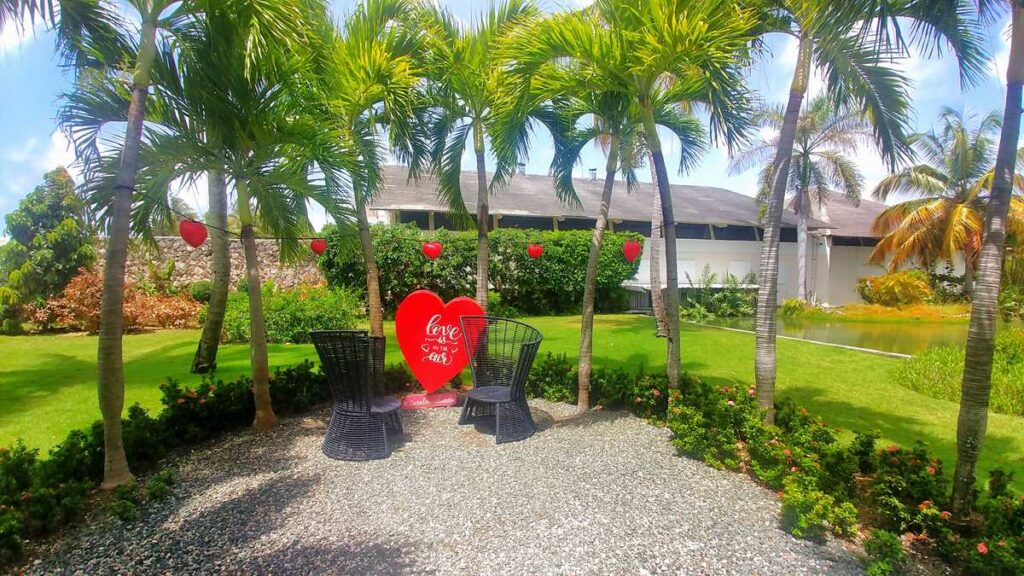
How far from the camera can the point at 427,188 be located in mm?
20641

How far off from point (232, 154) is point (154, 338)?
8.91 meters

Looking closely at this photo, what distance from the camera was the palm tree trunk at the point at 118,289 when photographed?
3703 mm

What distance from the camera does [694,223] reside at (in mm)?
22672

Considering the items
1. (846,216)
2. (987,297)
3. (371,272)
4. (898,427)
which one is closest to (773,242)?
(987,297)

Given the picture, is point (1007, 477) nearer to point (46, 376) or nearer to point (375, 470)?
point (375, 470)

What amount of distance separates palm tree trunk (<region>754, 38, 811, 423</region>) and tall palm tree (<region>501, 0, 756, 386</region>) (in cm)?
54

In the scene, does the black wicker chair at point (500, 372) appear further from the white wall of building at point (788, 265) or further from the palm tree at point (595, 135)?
the white wall of building at point (788, 265)

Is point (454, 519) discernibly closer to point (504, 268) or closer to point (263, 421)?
point (263, 421)

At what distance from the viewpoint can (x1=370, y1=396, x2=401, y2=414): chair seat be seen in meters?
4.97

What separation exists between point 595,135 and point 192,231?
535 centimetres

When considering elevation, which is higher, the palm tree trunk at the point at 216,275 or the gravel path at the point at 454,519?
the palm tree trunk at the point at 216,275

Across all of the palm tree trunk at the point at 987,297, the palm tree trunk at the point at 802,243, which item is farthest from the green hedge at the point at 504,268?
the palm tree trunk at the point at 987,297

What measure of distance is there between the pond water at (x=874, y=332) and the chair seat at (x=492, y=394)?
10.2 metres

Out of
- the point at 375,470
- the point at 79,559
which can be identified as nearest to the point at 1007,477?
the point at 375,470
